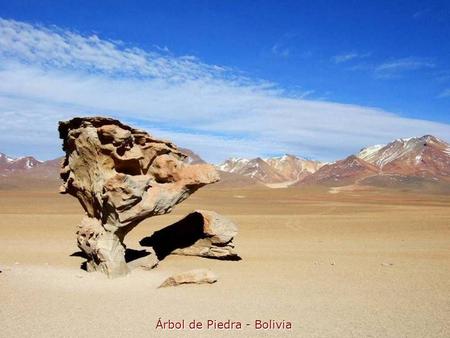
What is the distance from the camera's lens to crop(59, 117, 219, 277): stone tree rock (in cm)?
Answer: 1479

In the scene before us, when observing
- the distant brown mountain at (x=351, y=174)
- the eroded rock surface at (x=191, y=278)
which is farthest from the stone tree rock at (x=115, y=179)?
the distant brown mountain at (x=351, y=174)

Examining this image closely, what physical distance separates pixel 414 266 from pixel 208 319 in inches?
396

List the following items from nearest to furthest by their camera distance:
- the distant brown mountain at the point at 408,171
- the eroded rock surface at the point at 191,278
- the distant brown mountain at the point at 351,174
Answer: the eroded rock surface at the point at 191,278 < the distant brown mountain at the point at 408,171 < the distant brown mountain at the point at 351,174

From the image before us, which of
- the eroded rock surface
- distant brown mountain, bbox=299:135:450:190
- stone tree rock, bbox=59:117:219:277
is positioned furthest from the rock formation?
distant brown mountain, bbox=299:135:450:190

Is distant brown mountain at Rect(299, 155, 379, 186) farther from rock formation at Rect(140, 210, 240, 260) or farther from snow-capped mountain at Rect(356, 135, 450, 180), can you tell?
rock formation at Rect(140, 210, 240, 260)

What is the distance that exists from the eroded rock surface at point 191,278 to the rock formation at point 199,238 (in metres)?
4.50

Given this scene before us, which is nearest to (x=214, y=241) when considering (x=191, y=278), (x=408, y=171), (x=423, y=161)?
(x=191, y=278)

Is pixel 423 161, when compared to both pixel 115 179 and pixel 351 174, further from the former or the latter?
pixel 115 179

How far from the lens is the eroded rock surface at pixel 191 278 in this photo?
13287 mm

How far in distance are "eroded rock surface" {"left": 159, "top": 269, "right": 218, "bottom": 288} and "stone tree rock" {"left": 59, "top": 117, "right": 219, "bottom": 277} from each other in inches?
85.5

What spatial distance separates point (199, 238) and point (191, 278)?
5.56 meters

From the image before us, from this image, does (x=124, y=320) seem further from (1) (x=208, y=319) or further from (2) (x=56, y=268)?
(2) (x=56, y=268)

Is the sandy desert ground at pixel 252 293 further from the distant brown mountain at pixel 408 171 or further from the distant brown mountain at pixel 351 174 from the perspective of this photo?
the distant brown mountain at pixel 351 174

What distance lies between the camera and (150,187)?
635 inches
